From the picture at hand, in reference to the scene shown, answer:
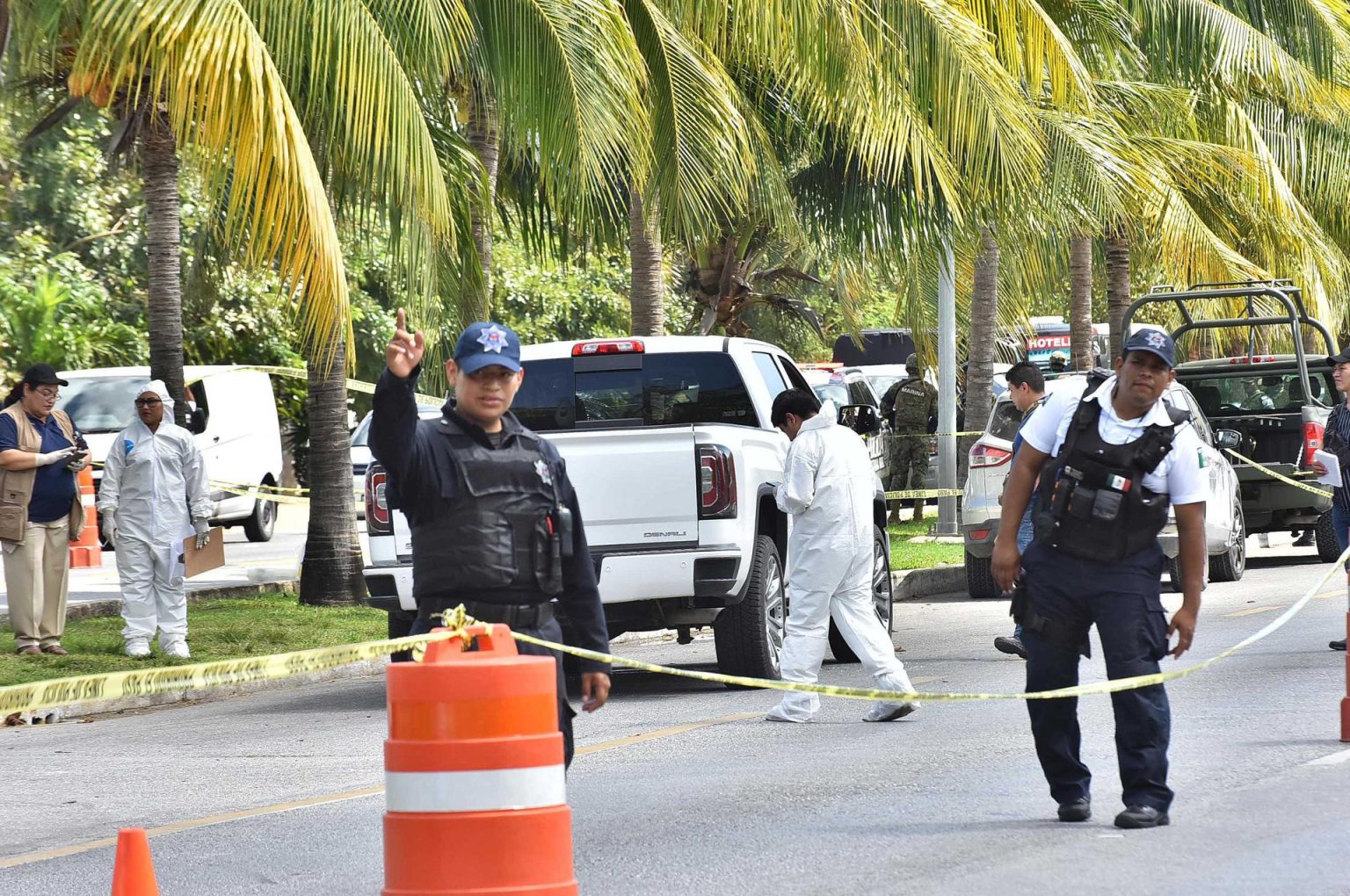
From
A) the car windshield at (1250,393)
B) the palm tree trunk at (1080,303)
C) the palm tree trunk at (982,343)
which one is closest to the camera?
the car windshield at (1250,393)

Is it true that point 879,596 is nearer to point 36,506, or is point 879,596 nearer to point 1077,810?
point 36,506

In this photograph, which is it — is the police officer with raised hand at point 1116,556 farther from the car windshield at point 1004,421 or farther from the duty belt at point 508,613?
the car windshield at point 1004,421

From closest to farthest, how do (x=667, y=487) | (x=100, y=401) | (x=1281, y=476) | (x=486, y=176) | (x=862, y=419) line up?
(x=667, y=487)
(x=862, y=419)
(x=486, y=176)
(x=1281, y=476)
(x=100, y=401)

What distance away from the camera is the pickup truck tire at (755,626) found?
10984 mm

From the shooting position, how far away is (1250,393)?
62.4 feet

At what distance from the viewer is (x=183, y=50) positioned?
32.8 ft

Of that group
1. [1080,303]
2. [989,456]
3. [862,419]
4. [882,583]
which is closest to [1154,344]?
[862,419]

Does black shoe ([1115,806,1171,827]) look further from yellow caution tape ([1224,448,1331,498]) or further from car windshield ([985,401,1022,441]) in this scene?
yellow caution tape ([1224,448,1331,498])

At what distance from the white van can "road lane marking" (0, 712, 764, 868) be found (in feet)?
39.6

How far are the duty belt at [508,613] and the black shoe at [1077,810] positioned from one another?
2287 millimetres

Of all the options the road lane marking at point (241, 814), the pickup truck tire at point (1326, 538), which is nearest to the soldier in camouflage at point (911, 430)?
the pickup truck tire at point (1326, 538)

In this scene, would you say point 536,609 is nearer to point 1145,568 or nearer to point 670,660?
point 1145,568

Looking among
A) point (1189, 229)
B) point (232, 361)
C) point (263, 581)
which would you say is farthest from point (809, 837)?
point (232, 361)

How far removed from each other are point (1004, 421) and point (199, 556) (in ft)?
23.9
